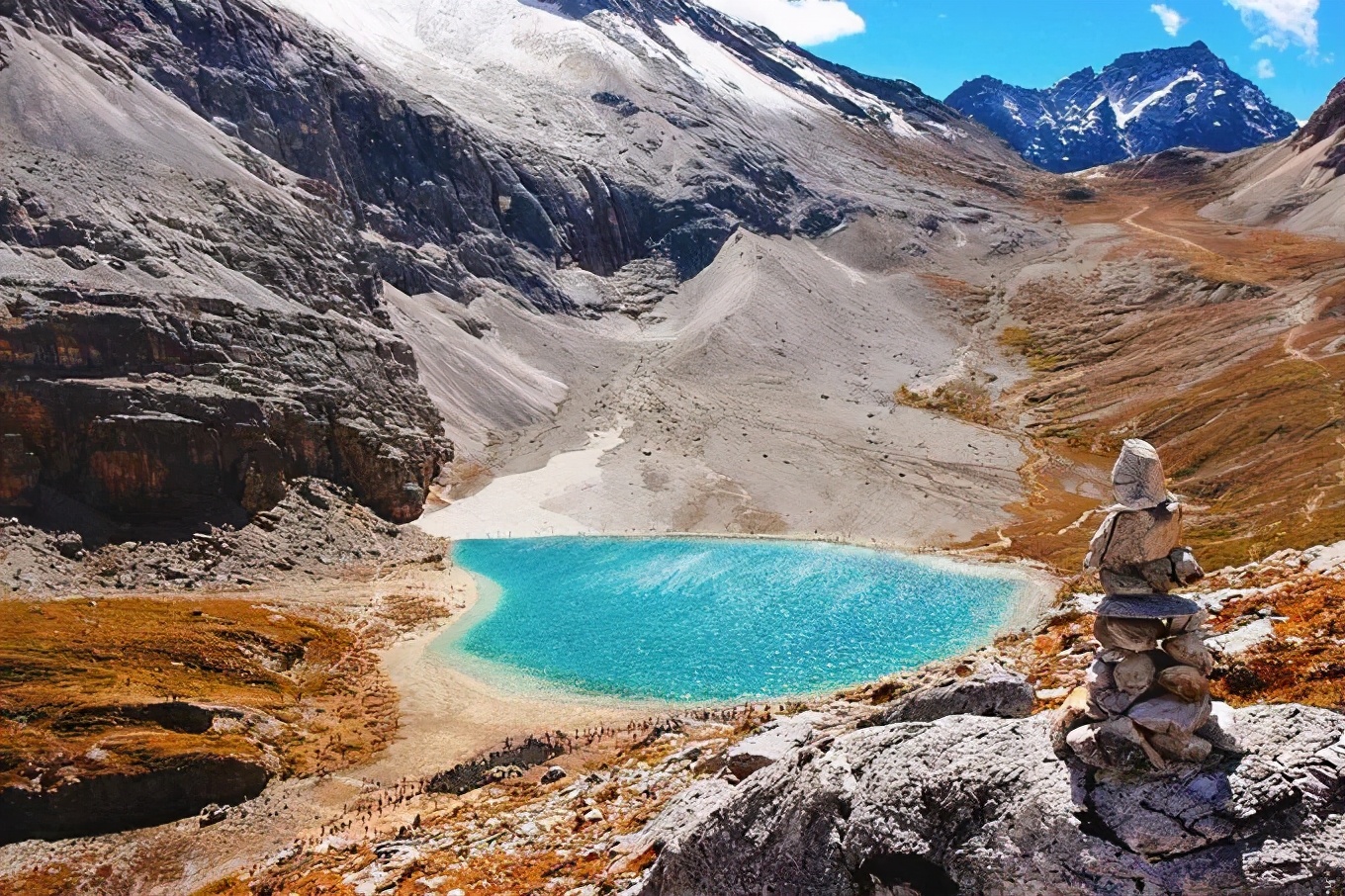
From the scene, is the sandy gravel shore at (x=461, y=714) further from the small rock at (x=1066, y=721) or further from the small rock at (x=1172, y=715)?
the small rock at (x=1172, y=715)

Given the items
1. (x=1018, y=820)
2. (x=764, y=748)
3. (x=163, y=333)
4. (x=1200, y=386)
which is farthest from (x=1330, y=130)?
(x=1018, y=820)

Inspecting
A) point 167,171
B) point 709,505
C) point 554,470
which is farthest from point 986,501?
point 167,171

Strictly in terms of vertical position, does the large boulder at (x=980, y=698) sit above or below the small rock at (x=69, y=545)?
above

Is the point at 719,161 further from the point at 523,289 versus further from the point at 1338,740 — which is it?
the point at 1338,740

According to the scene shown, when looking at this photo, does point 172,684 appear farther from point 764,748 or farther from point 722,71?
point 722,71

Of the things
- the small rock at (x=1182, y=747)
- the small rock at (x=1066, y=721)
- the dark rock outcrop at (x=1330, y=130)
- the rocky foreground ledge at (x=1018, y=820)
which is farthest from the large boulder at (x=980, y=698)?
the dark rock outcrop at (x=1330, y=130)

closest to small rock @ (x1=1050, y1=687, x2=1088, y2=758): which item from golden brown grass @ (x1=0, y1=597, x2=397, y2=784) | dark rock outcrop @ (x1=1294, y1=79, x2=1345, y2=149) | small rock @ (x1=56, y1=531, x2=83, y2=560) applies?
golden brown grass @ (x1=0, y1=597, x2=397, y2=784)
